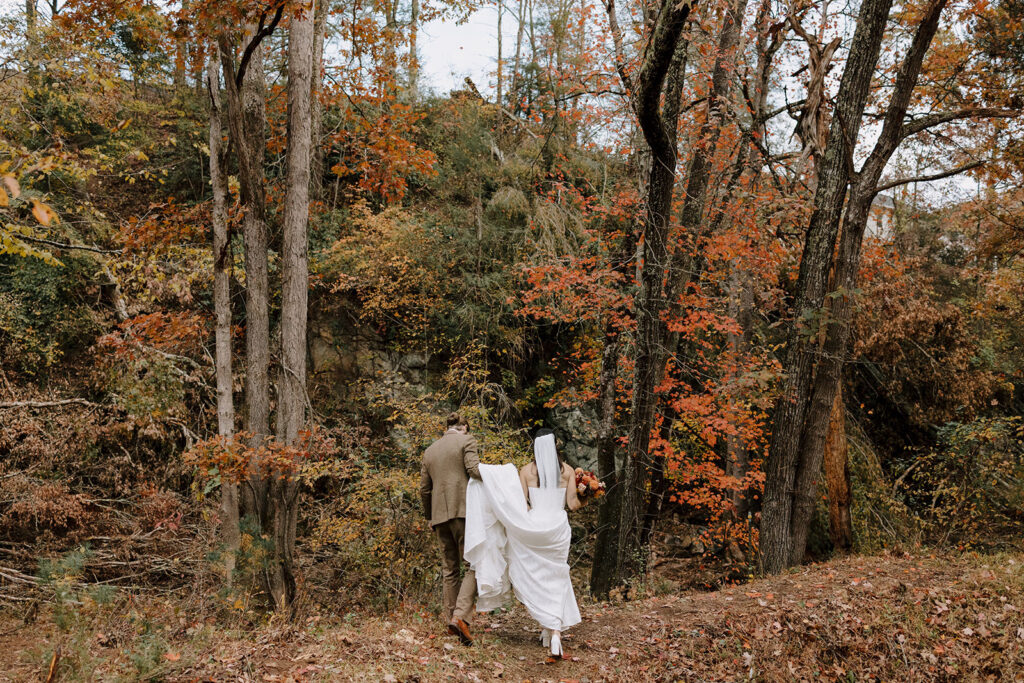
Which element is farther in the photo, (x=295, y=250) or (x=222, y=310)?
(x=222, y=310)

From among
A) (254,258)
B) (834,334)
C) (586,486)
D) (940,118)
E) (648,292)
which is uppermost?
(940,118)

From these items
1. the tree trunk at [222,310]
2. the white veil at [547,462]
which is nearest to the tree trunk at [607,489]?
the white veil at [547,462]

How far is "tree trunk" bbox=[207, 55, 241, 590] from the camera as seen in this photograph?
10086 mm

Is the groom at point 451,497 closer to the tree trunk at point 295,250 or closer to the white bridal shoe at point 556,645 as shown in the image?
the white bridal shoe at point 556,645

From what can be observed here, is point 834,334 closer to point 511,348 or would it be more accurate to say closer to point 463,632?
point 463,632

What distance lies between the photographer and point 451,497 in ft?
21.3

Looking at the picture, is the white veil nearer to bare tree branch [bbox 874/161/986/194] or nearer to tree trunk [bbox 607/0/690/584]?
tree trunk [bbox 607/0/690/584]

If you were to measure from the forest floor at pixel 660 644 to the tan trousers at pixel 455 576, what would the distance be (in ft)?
0.95

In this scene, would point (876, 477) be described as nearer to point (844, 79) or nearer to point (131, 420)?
point (844, 79)

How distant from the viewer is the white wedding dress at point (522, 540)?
6297mm

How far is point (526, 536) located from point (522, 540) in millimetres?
85

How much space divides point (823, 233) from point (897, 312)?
791 centimetres

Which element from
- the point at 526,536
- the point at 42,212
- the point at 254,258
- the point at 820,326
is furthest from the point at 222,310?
the point at 820,326

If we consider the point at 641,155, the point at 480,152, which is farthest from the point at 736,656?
the point at 480,152
